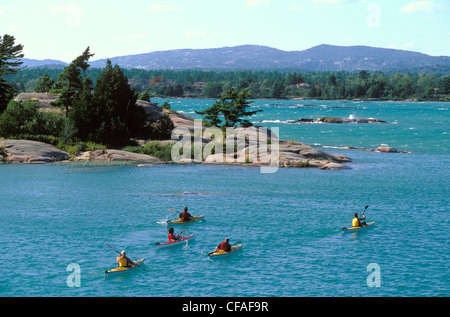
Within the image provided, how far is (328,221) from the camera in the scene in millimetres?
45906

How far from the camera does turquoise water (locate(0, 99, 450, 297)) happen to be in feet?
105

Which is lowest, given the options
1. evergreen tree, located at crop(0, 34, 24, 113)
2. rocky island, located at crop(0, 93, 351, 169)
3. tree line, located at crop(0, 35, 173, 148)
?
rocky island, located at crop(0, 93, 351, 169)

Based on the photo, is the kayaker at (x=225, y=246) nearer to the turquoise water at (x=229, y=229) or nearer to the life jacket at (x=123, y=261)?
the turquoise water at (x=229, y=229)

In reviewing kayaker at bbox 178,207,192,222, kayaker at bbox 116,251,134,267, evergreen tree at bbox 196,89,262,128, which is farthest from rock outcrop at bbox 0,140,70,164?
kayaker at bbox 116,251,134,267

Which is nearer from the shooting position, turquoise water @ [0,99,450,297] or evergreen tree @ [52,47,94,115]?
turquoise water @ [0,99,450,297]

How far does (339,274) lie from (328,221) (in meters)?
12.8

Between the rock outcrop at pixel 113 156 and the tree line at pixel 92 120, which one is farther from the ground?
the tree line at pixel 92 120

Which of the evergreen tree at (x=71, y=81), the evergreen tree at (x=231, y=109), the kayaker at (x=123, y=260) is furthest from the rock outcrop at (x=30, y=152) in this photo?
the kayaker at (x=123, y=260)

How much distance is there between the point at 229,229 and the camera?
43188 mm

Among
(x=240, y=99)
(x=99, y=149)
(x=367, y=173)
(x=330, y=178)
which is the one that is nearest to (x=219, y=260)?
(x=330, y=178)

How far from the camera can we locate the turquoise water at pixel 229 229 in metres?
32.0

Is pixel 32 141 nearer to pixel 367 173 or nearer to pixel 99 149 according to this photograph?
pixel 99 149

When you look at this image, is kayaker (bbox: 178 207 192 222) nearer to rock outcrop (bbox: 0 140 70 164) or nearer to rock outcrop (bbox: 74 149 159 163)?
rock outcrop (bbox: 74 149 159 163)

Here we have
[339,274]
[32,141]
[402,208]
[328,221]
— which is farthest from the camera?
[32,141]
